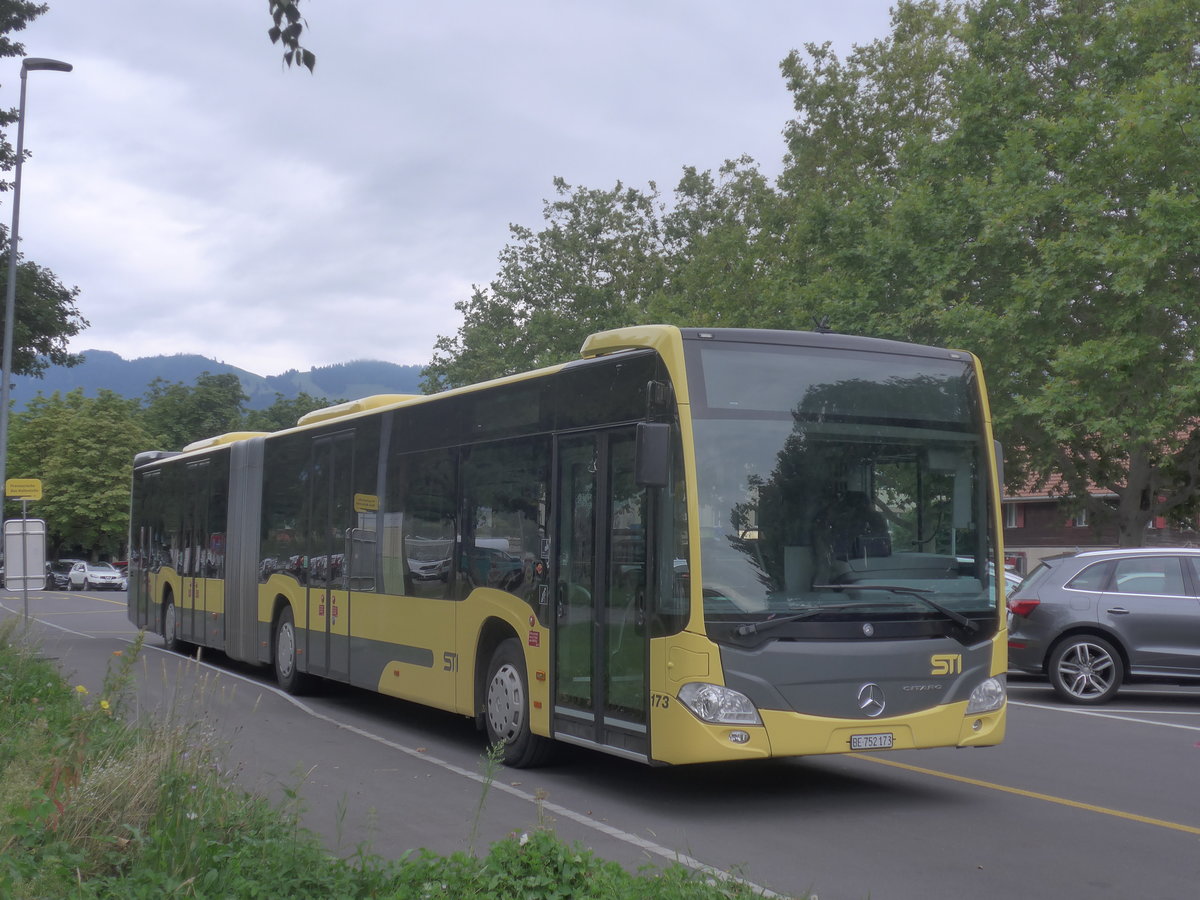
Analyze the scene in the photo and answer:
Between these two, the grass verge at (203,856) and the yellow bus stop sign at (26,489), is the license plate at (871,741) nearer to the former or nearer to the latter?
the grass verge at (203,856)

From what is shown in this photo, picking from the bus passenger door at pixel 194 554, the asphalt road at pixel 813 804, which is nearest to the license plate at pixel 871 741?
the asphalt road at pixel 813 804

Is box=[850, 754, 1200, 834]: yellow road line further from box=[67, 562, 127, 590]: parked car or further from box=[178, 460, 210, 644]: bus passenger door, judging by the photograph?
box=[67, 562, 127, 590]: parked car

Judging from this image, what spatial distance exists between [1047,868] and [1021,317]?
1891 centimetres

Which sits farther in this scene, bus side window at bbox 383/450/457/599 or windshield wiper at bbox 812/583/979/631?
bus side window at bbox 383/450/457/599

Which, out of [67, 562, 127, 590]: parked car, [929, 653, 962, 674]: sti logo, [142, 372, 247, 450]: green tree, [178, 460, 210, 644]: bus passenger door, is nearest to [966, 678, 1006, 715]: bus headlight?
[929, 653, 962, 674]: sti logo

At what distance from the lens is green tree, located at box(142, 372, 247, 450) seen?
88812mm

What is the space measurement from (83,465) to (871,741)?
7883cm

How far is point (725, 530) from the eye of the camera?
836 cm

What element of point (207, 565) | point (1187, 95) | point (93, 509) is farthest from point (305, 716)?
point (93, 509)

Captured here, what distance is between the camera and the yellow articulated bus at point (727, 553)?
828cm

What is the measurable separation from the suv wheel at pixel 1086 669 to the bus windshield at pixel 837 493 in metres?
6.57

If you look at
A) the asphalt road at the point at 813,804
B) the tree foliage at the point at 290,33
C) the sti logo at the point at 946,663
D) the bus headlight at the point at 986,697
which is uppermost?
the tree foliage at the point at 290,33

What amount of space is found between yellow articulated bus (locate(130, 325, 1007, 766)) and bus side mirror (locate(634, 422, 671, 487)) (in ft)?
0.05

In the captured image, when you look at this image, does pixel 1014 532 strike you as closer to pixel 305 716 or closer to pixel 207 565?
pixel 207 565
